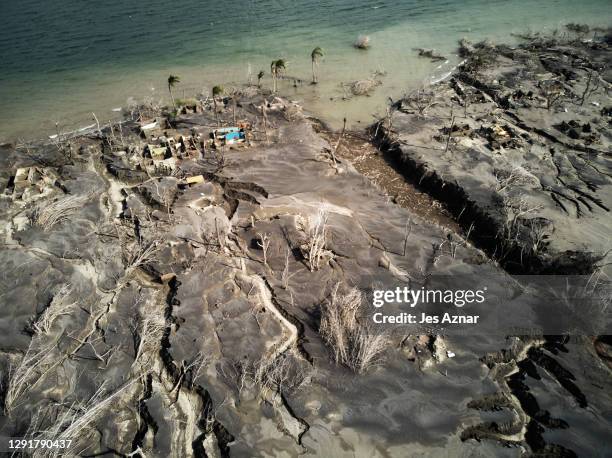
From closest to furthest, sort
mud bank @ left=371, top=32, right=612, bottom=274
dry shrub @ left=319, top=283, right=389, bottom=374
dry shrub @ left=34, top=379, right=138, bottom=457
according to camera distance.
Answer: dry shrub @ left=34, top=379, right=138, bottom=457 → dry shrub @ left=319, top=283, right=389, bottom=374 → mud bank @ left=371, top=32, right=612, bottom=274

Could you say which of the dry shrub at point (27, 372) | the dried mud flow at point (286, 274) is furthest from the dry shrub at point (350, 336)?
the dry shrub at point (27, 372)

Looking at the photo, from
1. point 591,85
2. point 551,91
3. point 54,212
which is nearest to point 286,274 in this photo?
point 54,212

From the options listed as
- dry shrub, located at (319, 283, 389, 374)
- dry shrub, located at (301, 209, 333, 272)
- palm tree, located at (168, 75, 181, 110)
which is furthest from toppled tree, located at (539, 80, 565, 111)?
palm tree, located at (168, 75, 181, 110)

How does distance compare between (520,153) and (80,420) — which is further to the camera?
(520,153)

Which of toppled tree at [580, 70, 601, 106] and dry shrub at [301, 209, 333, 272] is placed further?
toppled tree at [580, 70, 601, 106]

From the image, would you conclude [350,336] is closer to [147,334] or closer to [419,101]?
[147,334]

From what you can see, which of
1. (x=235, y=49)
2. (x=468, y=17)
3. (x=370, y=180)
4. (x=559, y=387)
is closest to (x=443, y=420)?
(x=559, y=387)

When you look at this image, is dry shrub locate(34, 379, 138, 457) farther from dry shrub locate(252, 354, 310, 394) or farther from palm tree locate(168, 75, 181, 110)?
palm tree locate(168, 75, 181, 110)
